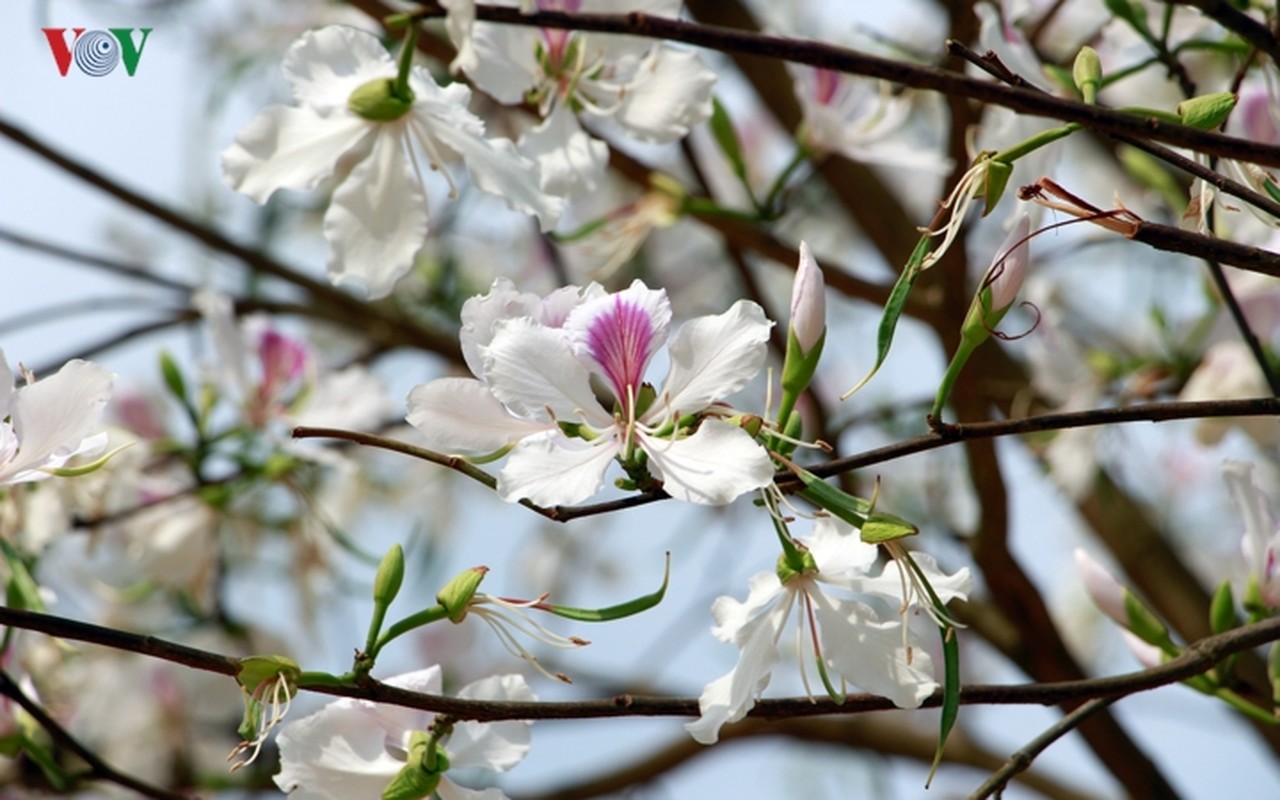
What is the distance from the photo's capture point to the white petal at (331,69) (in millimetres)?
639

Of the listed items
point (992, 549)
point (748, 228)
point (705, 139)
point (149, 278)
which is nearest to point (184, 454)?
point (149, 278)

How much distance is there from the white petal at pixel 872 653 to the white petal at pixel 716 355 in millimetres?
100

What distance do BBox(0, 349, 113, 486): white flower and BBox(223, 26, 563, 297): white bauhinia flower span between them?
0.16 meters

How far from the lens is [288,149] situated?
0.65 m

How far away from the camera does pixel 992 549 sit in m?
0.94

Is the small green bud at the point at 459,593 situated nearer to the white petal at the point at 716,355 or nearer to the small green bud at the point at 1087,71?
the white petal at the point at 716,355

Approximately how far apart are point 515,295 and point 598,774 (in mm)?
1086

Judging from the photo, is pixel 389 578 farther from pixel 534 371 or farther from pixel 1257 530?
pixel 1257 530

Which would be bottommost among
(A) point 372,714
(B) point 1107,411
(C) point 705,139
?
(A) point 372,714

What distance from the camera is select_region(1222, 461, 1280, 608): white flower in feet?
2.10

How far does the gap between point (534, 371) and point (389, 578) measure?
10 centimetres

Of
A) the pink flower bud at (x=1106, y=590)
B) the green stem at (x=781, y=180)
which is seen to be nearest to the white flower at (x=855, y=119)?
the green stem at (x=781, y=180)

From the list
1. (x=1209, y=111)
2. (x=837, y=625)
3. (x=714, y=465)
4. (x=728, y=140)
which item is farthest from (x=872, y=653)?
(x=728, y=140)

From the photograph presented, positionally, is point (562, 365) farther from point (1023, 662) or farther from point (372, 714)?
point (1023, 662)
